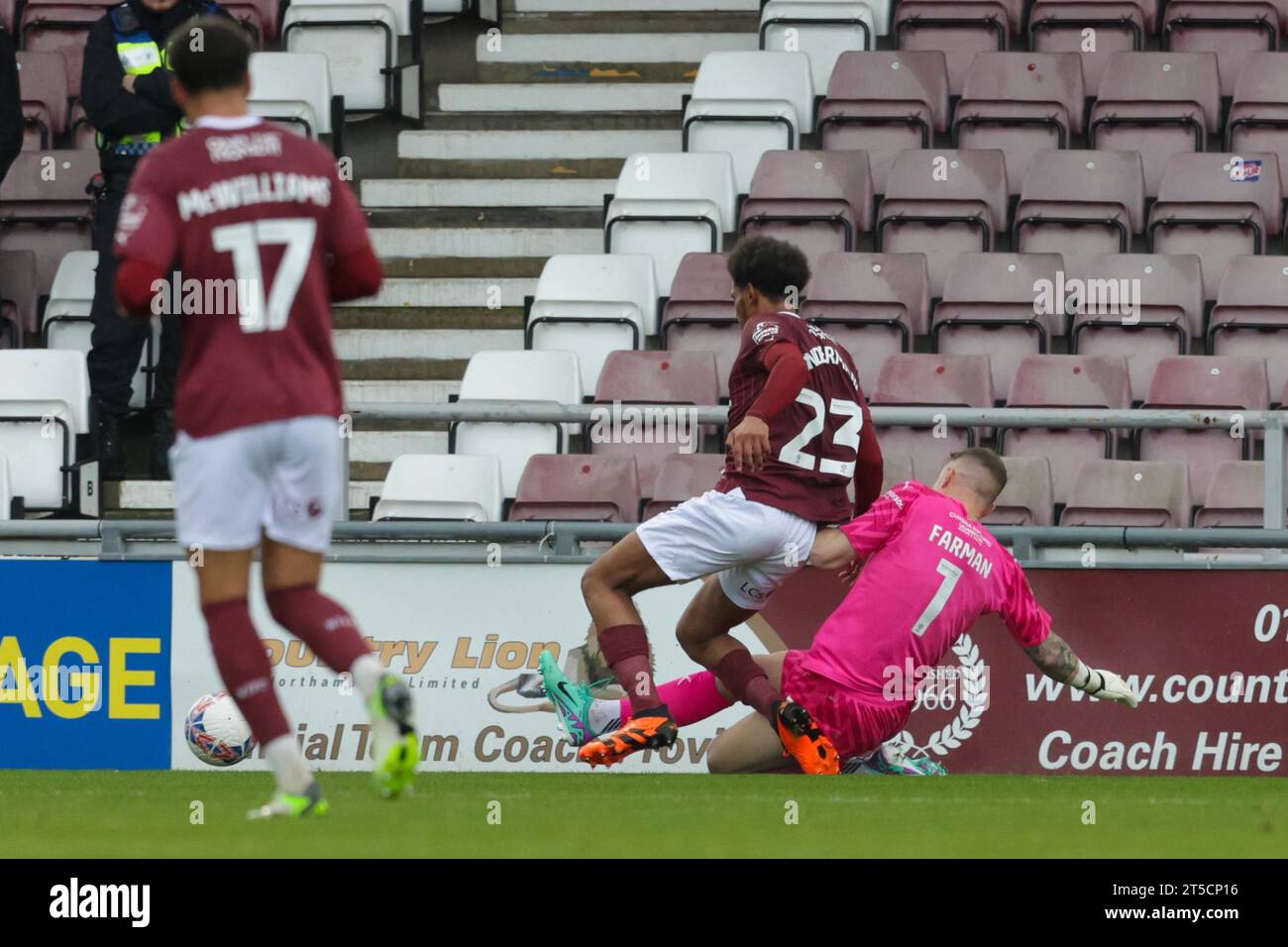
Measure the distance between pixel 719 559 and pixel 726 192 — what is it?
203 inches

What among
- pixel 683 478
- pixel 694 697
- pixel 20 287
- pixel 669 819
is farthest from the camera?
pixel 20 287

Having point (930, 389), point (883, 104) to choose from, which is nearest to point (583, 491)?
point (930, 389)

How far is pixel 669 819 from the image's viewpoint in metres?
5.67

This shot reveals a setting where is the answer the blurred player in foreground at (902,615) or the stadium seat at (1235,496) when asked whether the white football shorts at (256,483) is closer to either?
the blurred player in foreground at (902,615)

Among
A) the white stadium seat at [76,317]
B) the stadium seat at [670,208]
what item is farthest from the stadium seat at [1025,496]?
the white stadium seat at [76,317]

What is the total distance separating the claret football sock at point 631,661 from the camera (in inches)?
293

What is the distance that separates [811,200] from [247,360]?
282 inches

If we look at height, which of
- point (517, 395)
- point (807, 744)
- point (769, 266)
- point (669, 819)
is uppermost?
point (769, 266)

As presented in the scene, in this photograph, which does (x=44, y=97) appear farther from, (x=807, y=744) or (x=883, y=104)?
(x=807, y=744)

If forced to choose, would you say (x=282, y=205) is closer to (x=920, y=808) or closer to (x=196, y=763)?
(x=920, y=808)

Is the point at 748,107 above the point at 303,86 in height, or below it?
below

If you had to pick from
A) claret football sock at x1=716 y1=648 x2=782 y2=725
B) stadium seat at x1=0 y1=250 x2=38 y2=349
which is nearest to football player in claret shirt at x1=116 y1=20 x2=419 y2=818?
claret football sock at x1=716 y1=648 x2=782 y2=725
